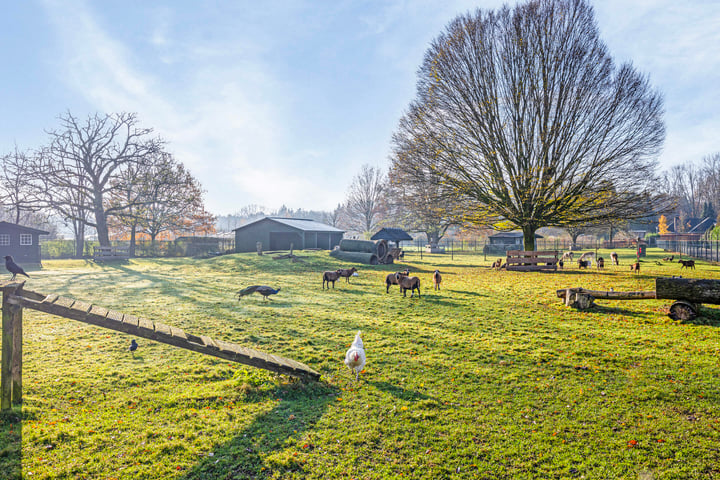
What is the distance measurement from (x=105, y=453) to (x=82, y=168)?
152 ft

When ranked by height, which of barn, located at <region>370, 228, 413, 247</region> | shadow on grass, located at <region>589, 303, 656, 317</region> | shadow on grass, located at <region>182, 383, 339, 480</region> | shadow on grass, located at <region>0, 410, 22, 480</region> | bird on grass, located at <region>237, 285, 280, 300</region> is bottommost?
shadow on grass, located at <region>182, 383, 339, 480</region>

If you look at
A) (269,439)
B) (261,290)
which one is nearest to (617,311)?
(269,439)

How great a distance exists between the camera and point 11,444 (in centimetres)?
426

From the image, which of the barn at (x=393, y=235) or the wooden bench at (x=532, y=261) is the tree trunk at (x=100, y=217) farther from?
the wooden bench at (x=532, y=261)

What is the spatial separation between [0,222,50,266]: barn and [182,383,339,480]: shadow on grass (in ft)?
126

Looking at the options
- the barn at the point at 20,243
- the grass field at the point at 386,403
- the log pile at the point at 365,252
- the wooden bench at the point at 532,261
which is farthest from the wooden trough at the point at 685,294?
the barn at the point at 20,243

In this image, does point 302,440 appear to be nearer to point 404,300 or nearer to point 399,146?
point 404,300

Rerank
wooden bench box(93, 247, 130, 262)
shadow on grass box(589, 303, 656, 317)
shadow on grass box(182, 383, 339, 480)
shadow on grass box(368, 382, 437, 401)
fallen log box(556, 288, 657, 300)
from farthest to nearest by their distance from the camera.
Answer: wooden bench box(93, 247, 130, 262) < shadow on grass box(589, 303, 656, 317) < fallen log box(556, 288, 657, 300) < shadow on grass box(368, 382, 437, 401) < shadow on grass box(182, 383, 339, 480)

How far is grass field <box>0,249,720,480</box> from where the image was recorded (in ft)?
13.5

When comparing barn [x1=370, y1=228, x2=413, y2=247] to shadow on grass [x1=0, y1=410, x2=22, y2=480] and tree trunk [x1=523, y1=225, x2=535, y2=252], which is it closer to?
tree trunk [x1=523, y1=225, x2=535, y2=252]

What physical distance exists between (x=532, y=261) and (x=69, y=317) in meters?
25.6

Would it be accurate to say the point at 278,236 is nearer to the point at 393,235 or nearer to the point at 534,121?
the point at 393,235

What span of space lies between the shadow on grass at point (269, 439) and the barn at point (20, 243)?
126 feet

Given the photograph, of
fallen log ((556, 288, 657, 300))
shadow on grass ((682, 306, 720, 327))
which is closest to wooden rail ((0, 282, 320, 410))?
fallen log ((556, 288, 657, 300))
